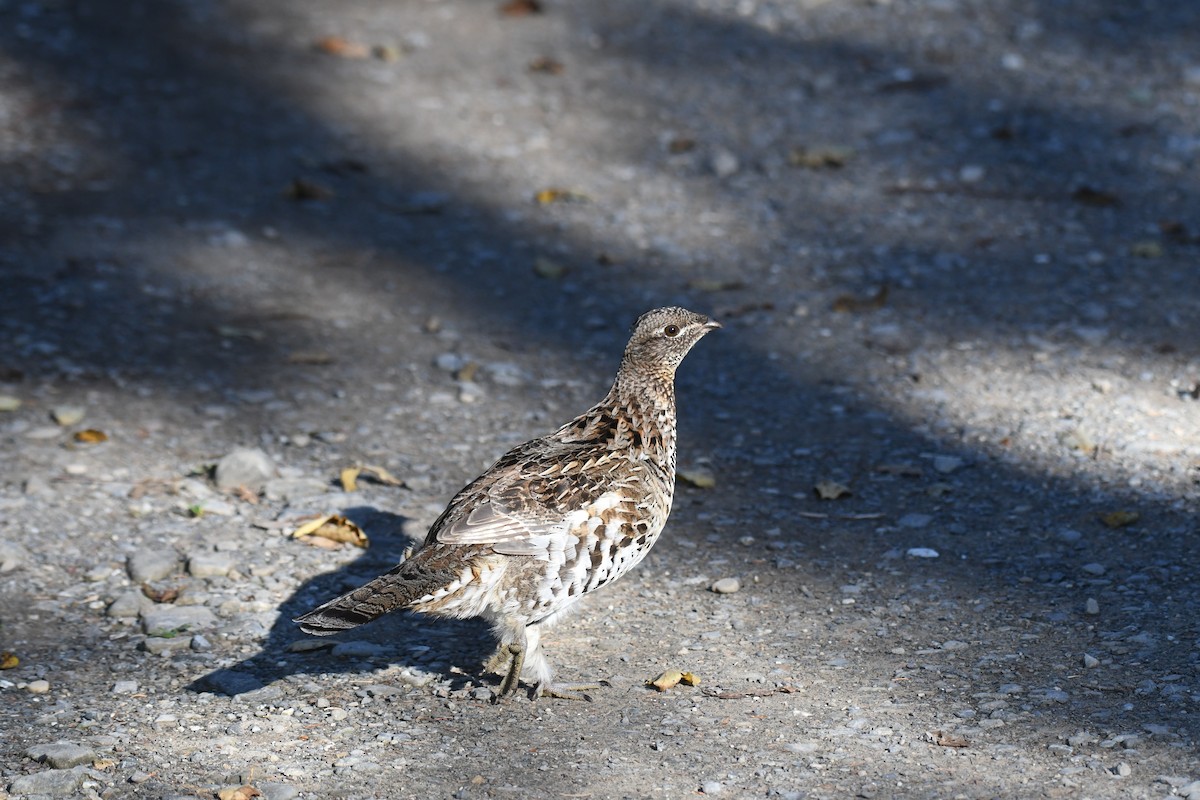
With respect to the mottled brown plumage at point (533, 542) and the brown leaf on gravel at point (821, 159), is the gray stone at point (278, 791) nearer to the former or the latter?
the mottled brown plumage at point (533, 542)

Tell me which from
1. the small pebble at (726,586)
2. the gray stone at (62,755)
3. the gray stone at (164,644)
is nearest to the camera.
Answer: the gray stone at (62,755)

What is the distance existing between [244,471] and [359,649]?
160 cm

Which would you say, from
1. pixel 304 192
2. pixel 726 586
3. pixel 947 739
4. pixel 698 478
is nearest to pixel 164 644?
pixel 726 586

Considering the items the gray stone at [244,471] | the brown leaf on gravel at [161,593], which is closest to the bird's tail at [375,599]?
the brown leaf on gravel at [161,593]

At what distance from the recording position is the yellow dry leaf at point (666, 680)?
5.25 metres

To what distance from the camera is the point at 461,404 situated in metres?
7.73

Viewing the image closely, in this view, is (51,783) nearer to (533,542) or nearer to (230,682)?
(230,682)

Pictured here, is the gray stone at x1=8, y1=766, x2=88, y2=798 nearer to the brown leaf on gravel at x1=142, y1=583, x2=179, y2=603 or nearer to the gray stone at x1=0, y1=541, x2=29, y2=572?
the brown leaf on gravel at x1=142, y1=583, x2=179, y2=603

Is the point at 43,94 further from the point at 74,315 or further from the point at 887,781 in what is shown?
the point at 887,781

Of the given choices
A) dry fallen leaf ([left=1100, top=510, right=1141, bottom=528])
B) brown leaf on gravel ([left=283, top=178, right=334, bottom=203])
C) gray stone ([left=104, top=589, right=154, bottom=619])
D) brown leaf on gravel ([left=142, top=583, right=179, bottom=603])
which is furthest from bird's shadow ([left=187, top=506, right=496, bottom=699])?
brown leaf on gravel ([left=283, top=178, right=334, bottom=203])

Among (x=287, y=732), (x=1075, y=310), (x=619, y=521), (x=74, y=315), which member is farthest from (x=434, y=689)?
(x=1075, y=310)

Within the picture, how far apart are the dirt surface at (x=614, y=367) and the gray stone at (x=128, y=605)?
0.09 ft

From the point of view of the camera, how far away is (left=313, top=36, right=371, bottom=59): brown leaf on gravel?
12.1 m

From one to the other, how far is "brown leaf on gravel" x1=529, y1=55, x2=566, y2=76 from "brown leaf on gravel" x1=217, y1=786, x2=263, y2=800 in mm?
8305
